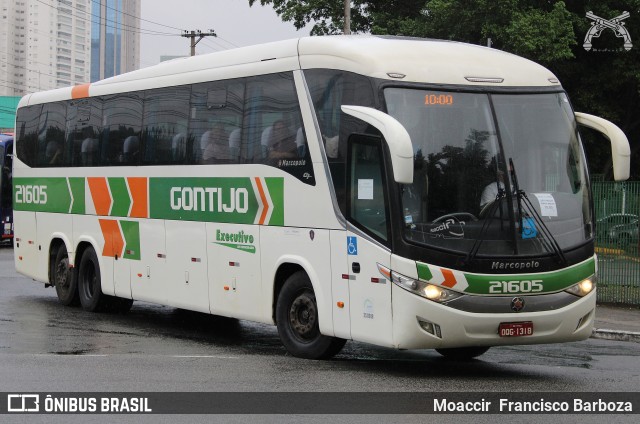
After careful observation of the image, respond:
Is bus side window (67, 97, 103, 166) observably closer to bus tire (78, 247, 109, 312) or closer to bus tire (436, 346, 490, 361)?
bus tire (78, 247, 109, 312)

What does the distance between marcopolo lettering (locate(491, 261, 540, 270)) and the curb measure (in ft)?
20.1

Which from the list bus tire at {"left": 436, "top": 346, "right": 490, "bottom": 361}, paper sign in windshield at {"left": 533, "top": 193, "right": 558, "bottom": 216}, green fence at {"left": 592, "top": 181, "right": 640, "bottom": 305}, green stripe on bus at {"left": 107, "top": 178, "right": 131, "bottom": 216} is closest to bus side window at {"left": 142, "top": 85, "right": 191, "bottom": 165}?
green stripe on bus at {"left": 107, "top": 178, "right": 131, "bottom": 216}

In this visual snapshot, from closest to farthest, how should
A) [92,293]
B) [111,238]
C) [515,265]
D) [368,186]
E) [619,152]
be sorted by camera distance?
[515,265] < [368,186] < [619,152] < [111,238] < [92,293]

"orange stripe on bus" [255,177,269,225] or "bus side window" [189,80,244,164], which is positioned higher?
"bus side window" [189,80,244,164]

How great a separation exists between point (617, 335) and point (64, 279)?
8.91 m

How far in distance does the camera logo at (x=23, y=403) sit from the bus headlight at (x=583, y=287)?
5331mm

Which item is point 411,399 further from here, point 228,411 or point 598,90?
point 598,90

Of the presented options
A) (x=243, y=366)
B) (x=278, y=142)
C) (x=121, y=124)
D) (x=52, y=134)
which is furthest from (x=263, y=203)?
(x=52, y=134)

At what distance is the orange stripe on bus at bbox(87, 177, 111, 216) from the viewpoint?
57.6 ft

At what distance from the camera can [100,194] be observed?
58.2 feet

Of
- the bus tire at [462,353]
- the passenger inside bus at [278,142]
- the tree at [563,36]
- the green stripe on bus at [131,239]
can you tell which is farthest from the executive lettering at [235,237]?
the tree at [563,36]

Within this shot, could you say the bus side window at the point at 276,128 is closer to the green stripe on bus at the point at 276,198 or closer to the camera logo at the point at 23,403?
the green stripe on bus at the point at 276,198

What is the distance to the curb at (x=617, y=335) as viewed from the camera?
55.3 ft

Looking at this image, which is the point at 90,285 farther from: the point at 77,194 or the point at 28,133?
the point at 28,133
